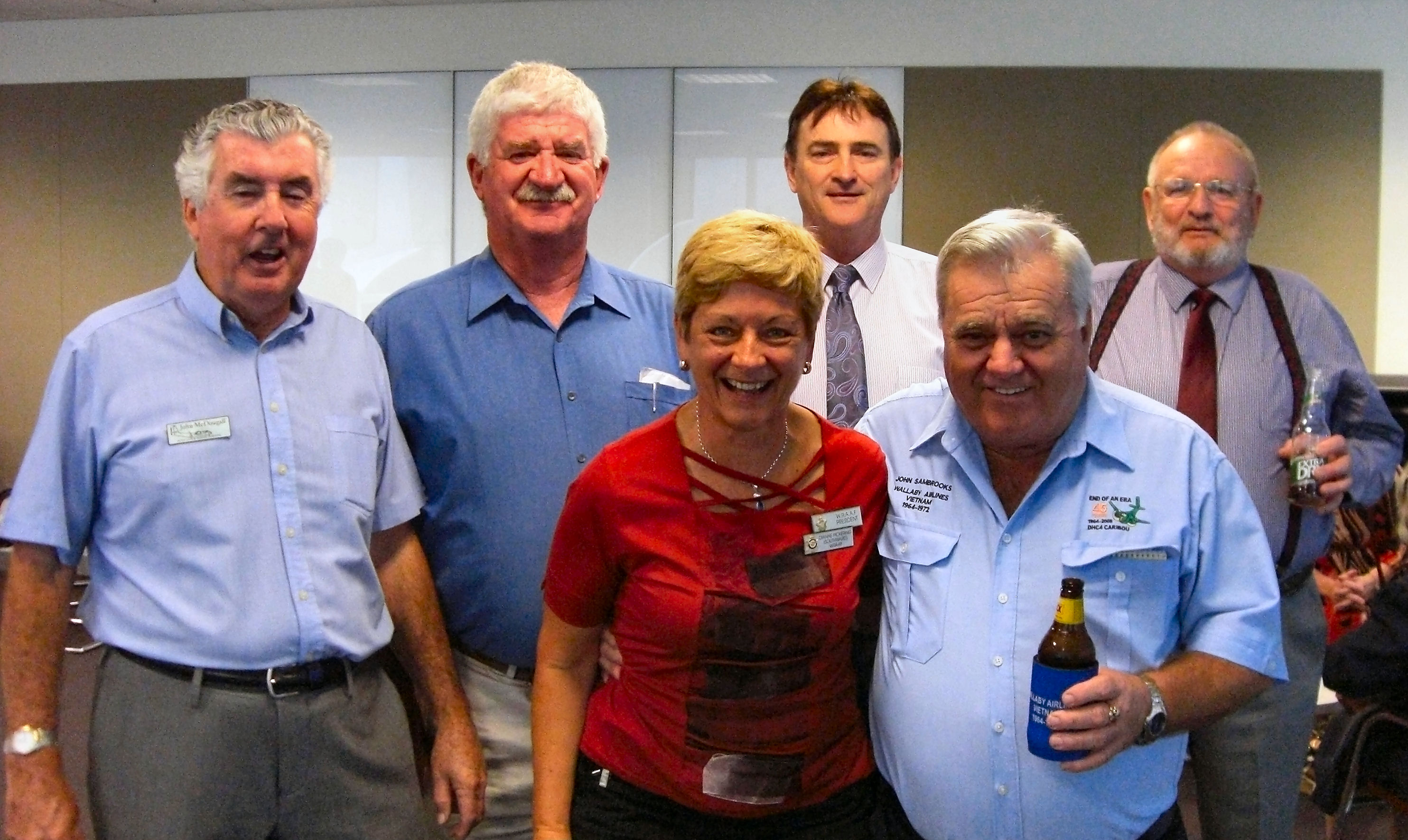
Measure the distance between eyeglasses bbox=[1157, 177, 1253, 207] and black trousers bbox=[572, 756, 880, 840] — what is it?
182 cm

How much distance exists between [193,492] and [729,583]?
929mm

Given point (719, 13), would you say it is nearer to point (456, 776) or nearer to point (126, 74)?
point (126, 74)

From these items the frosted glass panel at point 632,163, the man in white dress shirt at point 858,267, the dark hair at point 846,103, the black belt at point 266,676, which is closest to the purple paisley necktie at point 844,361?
the man in white dress shirt at point 858,267

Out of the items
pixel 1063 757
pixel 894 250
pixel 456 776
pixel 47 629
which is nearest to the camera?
pixel 1063 757

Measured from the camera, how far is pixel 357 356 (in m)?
2.13

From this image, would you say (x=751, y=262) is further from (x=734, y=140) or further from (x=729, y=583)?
(x=734, y=140)

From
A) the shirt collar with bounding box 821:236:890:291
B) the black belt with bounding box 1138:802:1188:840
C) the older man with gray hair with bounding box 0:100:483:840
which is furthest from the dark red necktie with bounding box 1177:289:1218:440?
the older man with gray hair with bounding box 0:100:483:840

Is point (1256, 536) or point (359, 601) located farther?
point (359, 601)

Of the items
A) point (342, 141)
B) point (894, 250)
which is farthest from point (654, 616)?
point (342, 141)

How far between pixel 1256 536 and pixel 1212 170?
148 centimetres

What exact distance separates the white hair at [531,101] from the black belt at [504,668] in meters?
1.04

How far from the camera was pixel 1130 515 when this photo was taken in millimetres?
1709

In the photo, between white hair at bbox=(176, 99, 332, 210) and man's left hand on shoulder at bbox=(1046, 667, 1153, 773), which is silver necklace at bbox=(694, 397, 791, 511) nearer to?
man's left hand on shoulder at bbox=(1046, 667, 1153, 773)

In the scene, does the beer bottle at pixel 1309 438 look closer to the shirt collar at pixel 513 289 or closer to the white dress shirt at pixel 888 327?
the white dress shirt at pixel 888 327
